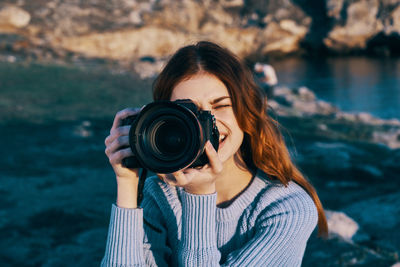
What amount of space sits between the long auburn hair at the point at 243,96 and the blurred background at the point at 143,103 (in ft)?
1.36

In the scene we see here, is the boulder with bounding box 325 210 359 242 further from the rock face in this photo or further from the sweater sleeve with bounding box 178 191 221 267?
the rock face

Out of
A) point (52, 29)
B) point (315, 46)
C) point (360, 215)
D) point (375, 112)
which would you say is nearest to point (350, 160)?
point (360, 215)

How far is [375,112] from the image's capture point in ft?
29.3

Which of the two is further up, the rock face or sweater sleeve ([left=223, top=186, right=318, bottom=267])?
the rock face

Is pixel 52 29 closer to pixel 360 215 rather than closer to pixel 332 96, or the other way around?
pixel 332 96

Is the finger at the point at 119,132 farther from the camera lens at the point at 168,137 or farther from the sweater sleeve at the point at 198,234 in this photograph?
the sweater sleeve at the point at 198,234

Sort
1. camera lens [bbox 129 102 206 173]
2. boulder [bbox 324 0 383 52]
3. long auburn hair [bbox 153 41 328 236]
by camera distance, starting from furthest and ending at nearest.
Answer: boulder [bbox 324 0 383 52]
long auburn hair [bbox 153 41 328 236]
camera lens [bbox 129 102 206 173]

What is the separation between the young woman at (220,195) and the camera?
46.8 inches

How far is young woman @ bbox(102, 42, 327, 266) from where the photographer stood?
1188mm

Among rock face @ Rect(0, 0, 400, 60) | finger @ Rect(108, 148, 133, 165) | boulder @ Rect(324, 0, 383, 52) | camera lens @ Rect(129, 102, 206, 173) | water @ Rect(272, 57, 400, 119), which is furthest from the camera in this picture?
boulder @ Rect(324, 0, 383, 52)

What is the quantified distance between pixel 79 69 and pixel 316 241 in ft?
25.8

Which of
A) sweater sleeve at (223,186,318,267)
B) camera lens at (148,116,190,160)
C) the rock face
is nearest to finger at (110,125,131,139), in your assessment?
camera lens at (148,116,190,160)

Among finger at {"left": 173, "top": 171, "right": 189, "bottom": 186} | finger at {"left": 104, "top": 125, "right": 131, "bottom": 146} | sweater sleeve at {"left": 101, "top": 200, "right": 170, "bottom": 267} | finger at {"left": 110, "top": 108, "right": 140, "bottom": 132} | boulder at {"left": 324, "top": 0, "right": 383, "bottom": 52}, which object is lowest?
sweater sleeve at {"left": 101, "top": 200, "right": 170, "bottom": 267}

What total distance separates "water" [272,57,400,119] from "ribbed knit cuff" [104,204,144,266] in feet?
27.1
